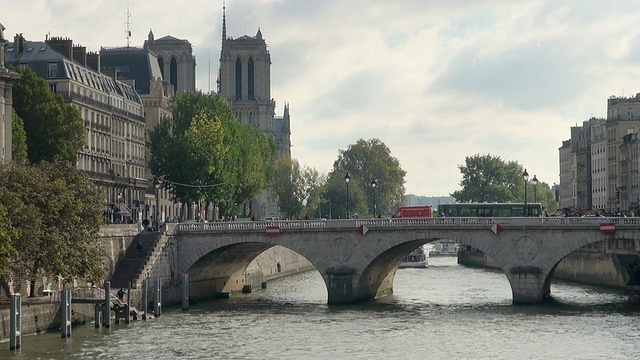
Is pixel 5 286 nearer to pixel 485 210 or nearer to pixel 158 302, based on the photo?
pixel 158 302

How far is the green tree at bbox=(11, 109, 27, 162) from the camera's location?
99287 millimetres

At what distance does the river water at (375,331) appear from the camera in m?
72.0

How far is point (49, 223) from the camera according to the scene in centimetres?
8100

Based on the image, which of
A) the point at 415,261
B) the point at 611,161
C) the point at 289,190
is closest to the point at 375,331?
the point at 415,261

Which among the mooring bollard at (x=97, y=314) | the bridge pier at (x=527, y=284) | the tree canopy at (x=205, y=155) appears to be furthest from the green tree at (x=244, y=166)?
the mooring bollard at (x=97, y=314)

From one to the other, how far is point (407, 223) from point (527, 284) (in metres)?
8.85

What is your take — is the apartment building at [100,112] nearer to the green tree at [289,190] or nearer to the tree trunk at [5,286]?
the tree trunk at [5,286]

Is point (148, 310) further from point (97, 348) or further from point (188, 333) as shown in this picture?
point (97, 348)

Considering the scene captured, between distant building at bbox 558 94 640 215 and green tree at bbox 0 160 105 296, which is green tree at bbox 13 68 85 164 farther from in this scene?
distant building at bbox 558 94 640 215

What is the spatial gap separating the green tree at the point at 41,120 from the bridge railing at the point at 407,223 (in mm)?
11917

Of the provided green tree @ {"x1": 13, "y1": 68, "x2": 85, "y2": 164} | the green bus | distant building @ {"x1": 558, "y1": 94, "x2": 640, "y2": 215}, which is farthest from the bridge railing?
distant building @ {"x1": 558, "y1": 94, "x2": 640, "y2": 215}

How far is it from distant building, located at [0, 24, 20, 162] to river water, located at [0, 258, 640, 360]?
590 inches

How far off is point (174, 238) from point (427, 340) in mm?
29570

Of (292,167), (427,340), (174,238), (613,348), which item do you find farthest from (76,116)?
(292,167)
